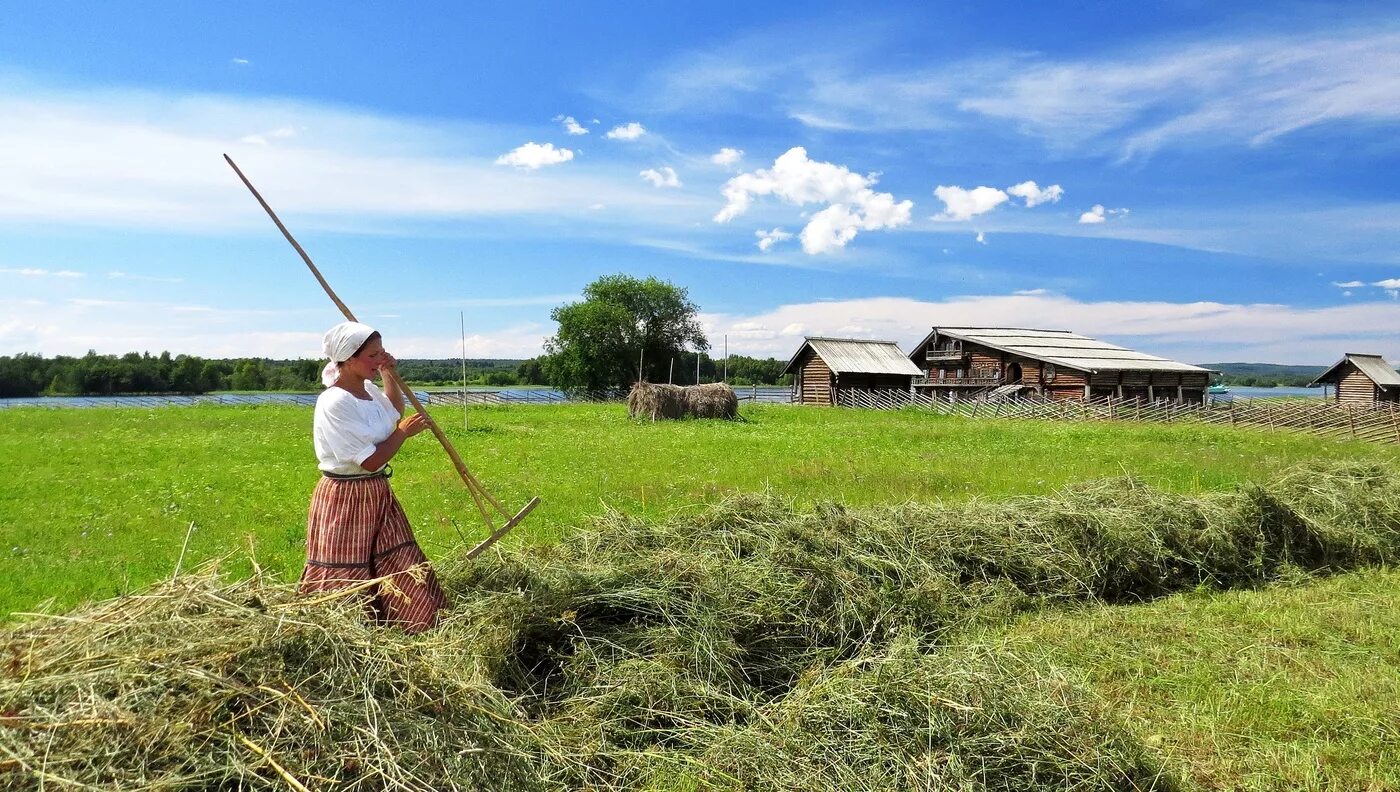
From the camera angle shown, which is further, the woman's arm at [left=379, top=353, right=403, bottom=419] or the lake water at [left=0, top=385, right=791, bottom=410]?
the lake water at [left=0, top=385, right=791, bottom=410]

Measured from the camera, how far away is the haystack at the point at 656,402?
83.0 ft

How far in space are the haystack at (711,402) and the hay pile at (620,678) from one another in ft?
66.2

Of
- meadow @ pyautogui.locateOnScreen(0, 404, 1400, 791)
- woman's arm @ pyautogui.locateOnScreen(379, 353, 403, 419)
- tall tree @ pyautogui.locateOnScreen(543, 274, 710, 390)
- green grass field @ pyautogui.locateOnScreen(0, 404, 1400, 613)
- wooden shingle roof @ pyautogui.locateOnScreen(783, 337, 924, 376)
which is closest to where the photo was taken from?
meadow @ pyautogui.locateOnScreen(0, 404, 1400, 791)

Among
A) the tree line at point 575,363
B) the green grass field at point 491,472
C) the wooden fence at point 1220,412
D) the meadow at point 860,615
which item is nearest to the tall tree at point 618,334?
the tree line at point 575,363

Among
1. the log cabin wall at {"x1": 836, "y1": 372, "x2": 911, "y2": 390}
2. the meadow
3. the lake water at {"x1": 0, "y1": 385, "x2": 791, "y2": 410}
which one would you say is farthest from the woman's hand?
the log cabin wall at {"x1": 836, "y1": 372, "x2": 911, "y2": 390}

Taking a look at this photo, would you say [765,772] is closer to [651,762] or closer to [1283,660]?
[651,762]

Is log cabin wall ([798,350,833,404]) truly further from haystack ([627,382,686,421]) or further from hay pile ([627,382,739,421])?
haystack ([627,382,686,421])

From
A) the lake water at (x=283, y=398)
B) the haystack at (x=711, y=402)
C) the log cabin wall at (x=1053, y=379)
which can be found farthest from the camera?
the log cabin wall at (x=1053, y=379)

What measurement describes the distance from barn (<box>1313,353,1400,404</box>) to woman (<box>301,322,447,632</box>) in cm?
4885

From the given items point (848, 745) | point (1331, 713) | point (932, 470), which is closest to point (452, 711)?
point (848, 745)

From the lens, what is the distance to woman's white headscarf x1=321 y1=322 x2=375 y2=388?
3586 mm

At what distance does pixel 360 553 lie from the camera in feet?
→ 11.9

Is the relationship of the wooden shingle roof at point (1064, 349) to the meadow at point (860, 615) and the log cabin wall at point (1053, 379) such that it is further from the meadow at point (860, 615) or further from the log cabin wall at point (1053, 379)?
the meadow at point (860, 615)

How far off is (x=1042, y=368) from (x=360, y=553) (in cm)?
3499
